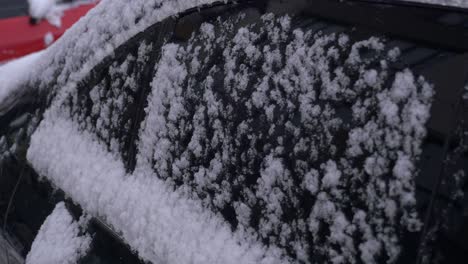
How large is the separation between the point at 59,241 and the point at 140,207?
441 millimetres

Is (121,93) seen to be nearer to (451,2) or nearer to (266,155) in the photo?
(266,155)

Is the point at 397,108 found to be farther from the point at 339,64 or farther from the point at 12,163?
the point at 12,163

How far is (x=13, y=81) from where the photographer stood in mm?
2285

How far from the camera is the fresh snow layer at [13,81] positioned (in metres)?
2.19

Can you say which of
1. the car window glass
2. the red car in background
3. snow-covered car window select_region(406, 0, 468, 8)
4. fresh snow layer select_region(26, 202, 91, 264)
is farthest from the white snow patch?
snow-covered car window select_region(406, 0, 468, 8)

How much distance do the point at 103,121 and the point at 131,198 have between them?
331mm

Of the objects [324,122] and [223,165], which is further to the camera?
[223,165]

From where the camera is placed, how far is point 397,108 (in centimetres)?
96

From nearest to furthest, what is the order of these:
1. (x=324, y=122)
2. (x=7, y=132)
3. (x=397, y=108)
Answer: (x=397, y=108), (x=324, y=122), (x=7, y=132)

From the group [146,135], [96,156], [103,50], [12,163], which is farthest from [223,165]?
[12,163]

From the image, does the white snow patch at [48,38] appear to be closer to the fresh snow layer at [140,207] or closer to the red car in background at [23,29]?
the red car in background at [23,29]

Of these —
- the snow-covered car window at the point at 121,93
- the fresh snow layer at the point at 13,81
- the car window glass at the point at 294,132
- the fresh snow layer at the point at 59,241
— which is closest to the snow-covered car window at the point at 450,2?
the car window glass at the point at 294,132

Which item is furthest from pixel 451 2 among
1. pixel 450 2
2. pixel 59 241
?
pixel 59 241

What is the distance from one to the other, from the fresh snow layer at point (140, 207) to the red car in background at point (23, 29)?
6.12 feet
